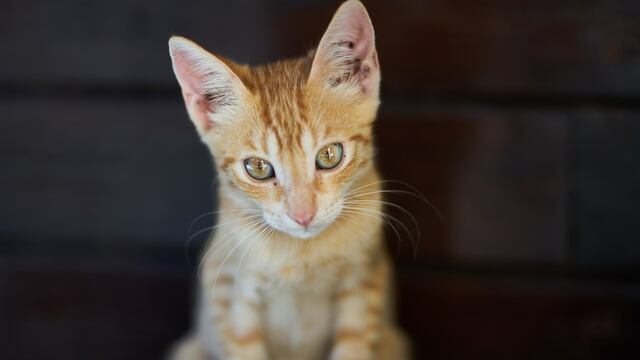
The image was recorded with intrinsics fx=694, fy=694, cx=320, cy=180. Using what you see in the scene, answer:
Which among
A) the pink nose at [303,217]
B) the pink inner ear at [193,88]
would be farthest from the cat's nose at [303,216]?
the pink inner ear at [193,88]

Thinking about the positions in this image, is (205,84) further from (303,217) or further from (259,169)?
(303,217)

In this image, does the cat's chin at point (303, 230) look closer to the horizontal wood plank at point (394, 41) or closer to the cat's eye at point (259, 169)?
the cat's eye at point (259, 169)

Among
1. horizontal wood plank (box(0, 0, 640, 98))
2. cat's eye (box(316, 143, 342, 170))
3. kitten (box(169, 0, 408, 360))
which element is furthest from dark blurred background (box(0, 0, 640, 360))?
cat's eye (box(316, 143, 342, 170))

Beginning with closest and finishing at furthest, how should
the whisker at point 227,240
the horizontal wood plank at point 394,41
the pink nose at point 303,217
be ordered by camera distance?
1. the pink nose at point 303,217
2. the whisker at point 227,240
3. the horizontal wood plank at point 394,41

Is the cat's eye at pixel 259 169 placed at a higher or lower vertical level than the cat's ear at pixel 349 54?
lower

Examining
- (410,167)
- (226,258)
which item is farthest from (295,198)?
(410,167)

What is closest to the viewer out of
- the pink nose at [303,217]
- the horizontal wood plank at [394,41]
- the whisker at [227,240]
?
the pink nose at [303,217]

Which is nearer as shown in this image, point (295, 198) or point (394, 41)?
point (295, 198)

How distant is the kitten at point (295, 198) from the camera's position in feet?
3.39

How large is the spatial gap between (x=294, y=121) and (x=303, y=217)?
6.1 inches

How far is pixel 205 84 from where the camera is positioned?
1.08m

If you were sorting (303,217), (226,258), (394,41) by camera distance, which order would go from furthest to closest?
(394,41), (226,258), (303,217)

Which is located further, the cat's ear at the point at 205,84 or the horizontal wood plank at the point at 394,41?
the horizontal wood plank at the point at 394,41

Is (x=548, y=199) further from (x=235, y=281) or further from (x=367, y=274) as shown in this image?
(x=235, y=281)
